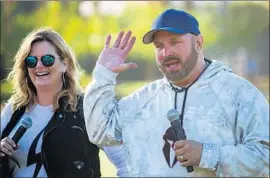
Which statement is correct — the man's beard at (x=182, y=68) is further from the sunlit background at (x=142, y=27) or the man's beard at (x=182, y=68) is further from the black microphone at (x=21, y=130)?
the sunlit background at (x=142, y=27)

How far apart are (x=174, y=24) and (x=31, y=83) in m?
1.09

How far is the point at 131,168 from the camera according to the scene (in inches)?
114

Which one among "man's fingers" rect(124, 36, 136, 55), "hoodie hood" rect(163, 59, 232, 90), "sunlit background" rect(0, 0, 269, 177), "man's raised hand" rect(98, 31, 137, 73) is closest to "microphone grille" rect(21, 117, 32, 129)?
"man's raised hand" rect(98, 31, 137, 73)

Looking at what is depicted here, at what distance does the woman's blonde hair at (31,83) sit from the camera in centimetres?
331

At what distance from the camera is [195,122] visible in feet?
8.96

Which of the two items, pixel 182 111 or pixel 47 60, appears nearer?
pixel 182 111

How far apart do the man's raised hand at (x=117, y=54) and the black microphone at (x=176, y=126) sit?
1.21 ft

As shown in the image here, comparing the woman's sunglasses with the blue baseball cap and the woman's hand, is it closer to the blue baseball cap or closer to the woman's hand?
the woman's hand

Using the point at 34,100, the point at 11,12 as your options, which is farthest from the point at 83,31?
the point at 34,100

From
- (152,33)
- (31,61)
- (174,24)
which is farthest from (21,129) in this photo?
(174,24)

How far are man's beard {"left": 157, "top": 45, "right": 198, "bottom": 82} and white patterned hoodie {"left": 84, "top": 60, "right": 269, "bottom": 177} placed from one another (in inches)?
3.5

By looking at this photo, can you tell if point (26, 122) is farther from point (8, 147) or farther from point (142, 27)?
point (142, 27)

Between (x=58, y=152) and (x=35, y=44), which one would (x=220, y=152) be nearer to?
(x=58, y=152)

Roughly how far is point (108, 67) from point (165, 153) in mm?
514
